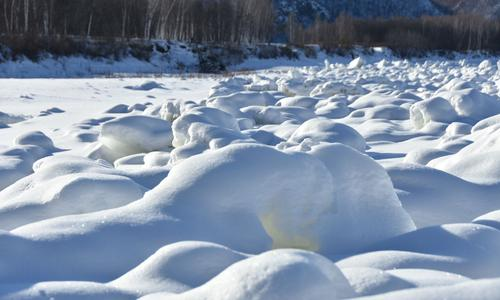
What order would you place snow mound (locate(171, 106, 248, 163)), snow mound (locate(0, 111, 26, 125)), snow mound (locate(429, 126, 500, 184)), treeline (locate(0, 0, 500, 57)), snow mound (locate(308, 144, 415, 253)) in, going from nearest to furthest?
1. snow mound (locate(308, 144, 415, 253))
2. snow mound (locate(429, 126, 500, 184))
3. snow mound (locate(171, 106, 248, 163))
4. snow mound (locate(0, 111, 26, 125))
5. treeline (locate(0, 0, 500, 57))

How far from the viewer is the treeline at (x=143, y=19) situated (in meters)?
27.4

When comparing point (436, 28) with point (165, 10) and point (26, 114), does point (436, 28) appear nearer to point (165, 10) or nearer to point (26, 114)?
point (165, 10)

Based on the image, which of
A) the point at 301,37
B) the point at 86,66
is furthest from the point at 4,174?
the point at 301,37

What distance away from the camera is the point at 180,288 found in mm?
1418

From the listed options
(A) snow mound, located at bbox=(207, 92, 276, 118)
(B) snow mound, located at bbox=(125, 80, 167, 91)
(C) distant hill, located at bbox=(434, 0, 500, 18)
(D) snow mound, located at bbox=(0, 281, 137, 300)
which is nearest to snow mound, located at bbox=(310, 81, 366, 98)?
(A) snow mound, located at bbox=(207, 92, 276, 118)

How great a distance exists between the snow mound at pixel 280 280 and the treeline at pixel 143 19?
23867 mm

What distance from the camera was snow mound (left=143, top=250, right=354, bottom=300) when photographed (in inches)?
45.4

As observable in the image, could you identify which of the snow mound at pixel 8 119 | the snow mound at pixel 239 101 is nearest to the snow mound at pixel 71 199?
the snow mound at pixel 239 101

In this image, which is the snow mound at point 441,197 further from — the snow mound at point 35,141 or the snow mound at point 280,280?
the snow mound at point 35,141

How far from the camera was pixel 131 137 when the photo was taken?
14.1 feet

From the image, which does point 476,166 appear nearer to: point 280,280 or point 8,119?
point 280,280

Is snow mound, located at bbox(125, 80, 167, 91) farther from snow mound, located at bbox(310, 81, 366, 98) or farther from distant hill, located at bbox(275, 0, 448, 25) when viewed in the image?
distant hill, located at bbox(275, 0, 448, 25)

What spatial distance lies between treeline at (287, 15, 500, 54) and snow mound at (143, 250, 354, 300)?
46.4m

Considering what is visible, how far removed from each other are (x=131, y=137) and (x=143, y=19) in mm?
29978
